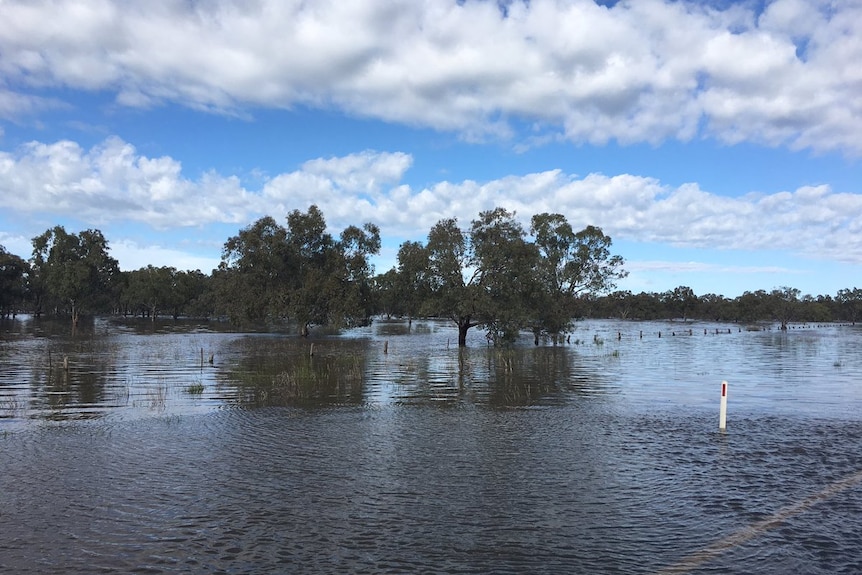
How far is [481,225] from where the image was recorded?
53.3 metres

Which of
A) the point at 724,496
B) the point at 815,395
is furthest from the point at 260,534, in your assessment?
the point at 815,395

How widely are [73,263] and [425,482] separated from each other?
10415 cm

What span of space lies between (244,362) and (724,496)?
94.8 feet

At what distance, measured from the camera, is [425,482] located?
957 centimetres

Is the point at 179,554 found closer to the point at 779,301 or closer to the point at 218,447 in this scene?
the point at 218,447

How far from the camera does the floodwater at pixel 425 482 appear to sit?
265 inches

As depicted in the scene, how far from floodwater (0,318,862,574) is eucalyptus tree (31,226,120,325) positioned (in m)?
82.8

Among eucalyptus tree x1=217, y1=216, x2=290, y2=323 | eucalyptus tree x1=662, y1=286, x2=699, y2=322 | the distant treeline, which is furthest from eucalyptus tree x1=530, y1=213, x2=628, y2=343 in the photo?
eucalyptus tree x1=662, y1=286, x2=699, y2=322

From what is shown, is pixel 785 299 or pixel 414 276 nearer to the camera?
pixel 414 276

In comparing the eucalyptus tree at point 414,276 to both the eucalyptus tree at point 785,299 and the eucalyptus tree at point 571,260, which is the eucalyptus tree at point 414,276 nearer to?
the eucalyptus tree at point 571,260

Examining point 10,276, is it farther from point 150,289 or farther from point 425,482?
point 425,482

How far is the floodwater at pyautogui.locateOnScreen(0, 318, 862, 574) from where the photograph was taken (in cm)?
674

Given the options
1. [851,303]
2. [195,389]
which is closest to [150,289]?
[195,389]

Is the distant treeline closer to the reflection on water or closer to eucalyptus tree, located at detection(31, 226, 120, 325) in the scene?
eucalyptus tree, located at detection(31, 226, 120, 325)
